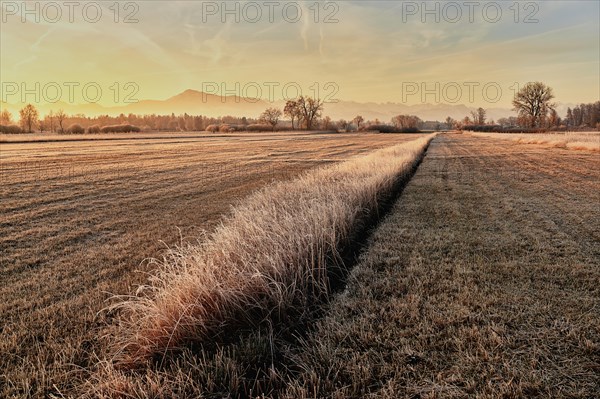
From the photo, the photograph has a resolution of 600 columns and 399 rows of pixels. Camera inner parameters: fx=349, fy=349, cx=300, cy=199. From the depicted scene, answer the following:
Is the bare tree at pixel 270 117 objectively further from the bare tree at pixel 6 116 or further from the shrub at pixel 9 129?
the bare tree at pixel 6 116

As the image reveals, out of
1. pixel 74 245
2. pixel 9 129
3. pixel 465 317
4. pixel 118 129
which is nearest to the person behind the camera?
pixel 465 317

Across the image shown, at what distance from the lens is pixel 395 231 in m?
7.29

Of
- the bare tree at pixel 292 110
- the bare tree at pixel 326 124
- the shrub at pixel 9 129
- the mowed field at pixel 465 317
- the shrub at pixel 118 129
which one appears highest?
the bare tree at pixel 292 110

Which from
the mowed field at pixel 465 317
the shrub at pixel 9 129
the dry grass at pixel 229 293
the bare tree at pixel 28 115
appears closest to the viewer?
the mowed field at pixel 465 317

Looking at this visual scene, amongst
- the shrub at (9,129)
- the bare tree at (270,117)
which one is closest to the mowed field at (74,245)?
the shrub at (9,129)

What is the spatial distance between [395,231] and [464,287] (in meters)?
2.86

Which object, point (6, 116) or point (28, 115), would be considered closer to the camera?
point (28, 115)

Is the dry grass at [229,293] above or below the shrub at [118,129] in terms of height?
below

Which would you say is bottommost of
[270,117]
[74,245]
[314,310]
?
[314,310]

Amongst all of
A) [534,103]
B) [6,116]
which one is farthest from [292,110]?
[6,116]

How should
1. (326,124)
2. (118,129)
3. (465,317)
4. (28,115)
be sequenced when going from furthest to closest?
(326,124), (28,115), (118,129), (465,317)

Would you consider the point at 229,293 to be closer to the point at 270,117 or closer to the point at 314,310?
the point at 314,310

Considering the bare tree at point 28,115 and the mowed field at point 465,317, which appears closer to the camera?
the mowed field at point 465,317

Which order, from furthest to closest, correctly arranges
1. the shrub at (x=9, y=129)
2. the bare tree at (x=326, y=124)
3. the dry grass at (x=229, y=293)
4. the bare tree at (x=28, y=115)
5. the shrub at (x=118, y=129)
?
1. the bare tree at (x=326, y=124)
2. the bare tree at (x=28, y=115)
3. the shrub at (x=118, y=129)
4. the shrub at (x=9, y=129)
5. the dry grass at (x=229, y=293)
